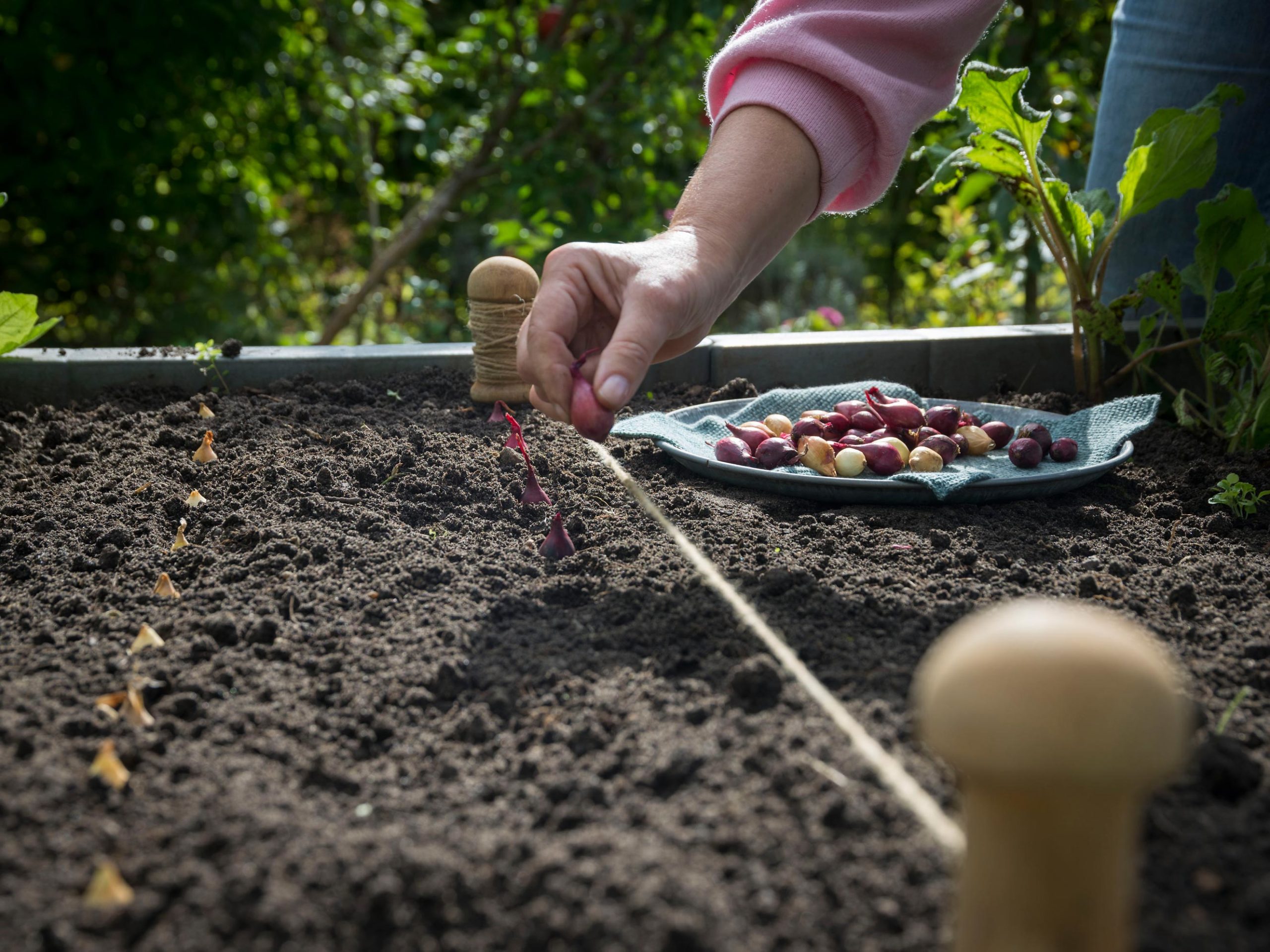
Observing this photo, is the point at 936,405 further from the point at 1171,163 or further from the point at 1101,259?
the point at 1171,163

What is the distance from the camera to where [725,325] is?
621 cm

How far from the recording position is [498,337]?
8.07ft

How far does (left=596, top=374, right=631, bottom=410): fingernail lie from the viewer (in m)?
1.49

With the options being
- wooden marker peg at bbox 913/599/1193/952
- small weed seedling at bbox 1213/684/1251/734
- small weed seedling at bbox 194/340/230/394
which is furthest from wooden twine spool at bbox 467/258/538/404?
wooden marker peg at bbox 913/599/1193/952

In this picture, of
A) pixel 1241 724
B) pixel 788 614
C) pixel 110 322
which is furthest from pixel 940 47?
pixel 110 322

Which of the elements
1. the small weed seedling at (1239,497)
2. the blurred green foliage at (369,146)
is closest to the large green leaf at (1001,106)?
the small weed seedling at (1239,497)

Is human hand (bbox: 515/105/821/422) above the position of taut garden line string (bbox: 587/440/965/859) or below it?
above

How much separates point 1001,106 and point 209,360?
1.99m

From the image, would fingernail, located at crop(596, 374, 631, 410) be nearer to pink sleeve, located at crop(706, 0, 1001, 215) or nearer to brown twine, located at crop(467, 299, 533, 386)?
pink sleeve, located at crop(706, 0, 1001, 215)

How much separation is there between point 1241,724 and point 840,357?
1.83 m

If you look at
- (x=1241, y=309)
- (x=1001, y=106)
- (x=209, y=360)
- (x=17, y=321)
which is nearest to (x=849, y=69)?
A: (x=1001, y=106)

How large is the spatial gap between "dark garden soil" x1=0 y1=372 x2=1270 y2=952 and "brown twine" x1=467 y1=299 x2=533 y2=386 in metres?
0.36

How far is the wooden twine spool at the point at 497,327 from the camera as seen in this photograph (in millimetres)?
2459

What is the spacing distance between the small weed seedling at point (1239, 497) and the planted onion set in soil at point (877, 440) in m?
0.29
